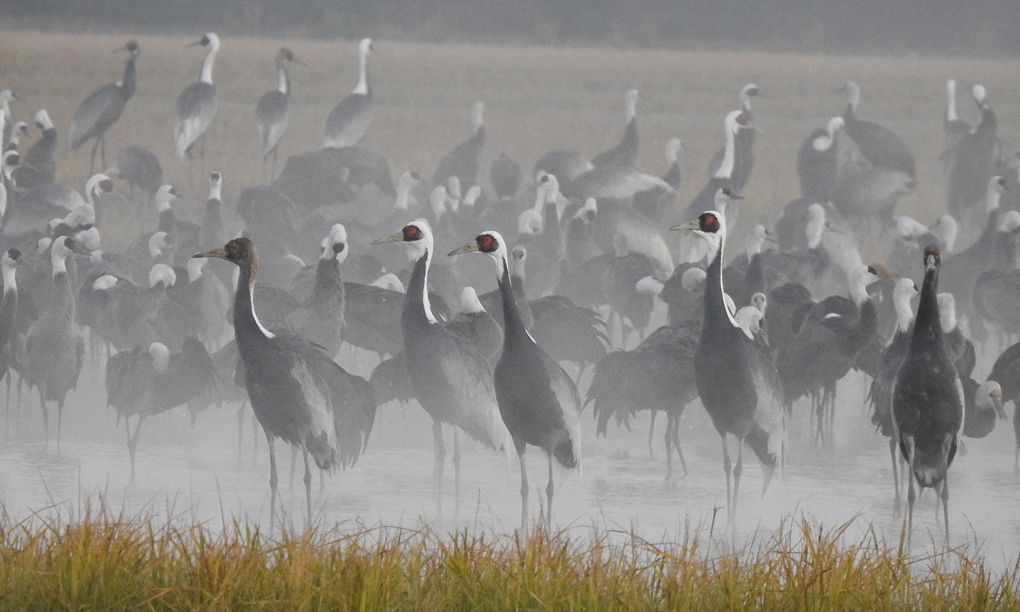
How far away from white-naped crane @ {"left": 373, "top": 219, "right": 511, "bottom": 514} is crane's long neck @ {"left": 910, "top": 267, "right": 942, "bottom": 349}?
1654mm

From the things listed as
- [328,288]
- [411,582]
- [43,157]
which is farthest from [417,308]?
[43,157]

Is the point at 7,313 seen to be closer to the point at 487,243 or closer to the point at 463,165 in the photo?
the point at 487,243

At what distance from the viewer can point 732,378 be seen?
5.81 m

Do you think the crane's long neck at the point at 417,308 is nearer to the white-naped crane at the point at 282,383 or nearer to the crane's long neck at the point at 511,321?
the white-naped crane at the point at 282,383

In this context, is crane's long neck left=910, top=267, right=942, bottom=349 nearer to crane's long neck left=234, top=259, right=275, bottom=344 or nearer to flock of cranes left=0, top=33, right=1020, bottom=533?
flock of cranes left=0, top=33, right=1020, bottom=533

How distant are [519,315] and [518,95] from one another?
22.1m

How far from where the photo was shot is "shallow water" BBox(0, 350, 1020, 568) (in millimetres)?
5609

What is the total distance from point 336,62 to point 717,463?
2436cm

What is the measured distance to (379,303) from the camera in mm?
7273

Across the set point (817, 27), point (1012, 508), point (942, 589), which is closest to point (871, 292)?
point (1012, 508)

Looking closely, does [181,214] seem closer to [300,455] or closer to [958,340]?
[300,455]

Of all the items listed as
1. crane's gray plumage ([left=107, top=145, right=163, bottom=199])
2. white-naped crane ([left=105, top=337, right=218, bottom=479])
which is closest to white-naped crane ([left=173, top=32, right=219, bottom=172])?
crane's gray plumage ([left=107, top=145, right=163, bottom=199])

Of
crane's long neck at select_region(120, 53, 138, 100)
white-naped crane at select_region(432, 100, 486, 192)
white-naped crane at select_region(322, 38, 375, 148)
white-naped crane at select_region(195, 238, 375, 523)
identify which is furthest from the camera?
crane's long neck at select_region(120, 53, 138, 100)

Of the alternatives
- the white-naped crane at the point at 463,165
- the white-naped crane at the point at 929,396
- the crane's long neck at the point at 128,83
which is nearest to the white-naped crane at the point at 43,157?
the crane's long neck at the point at 128,83
